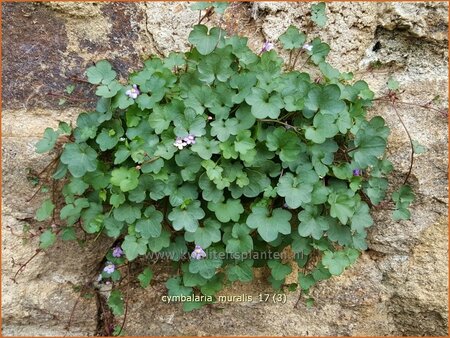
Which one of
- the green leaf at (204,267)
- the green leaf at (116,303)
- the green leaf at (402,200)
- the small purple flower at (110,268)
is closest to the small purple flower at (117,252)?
the small purple flower at (110,268)

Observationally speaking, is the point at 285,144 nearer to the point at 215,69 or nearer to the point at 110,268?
the point at 215,69

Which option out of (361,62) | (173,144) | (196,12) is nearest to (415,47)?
(361,62)

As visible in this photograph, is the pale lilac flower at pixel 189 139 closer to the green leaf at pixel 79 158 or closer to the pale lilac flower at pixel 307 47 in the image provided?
the green leaf at pixel 79 158

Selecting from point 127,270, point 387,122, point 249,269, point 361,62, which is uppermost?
point 361,62

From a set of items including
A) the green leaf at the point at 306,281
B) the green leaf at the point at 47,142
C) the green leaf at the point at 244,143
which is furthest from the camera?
the green leaf at the point at 306,281

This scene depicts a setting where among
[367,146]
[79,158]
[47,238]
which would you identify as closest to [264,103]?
[367,146]

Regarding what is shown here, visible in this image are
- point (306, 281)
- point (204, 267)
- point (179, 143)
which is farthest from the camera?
point (306, 281)

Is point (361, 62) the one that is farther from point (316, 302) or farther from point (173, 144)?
point (316, 302)
